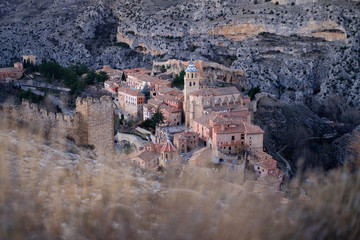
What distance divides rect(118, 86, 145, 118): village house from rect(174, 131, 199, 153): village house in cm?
992

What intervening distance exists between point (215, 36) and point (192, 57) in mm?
5027

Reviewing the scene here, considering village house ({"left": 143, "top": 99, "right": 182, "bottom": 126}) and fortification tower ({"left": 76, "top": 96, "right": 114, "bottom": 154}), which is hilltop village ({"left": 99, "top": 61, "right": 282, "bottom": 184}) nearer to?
village house ({"left": 143, "top": 99, "right": 182, "bottom": 126})

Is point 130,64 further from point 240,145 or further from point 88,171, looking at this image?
point 88,171

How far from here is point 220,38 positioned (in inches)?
1908

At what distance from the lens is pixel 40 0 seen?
68438 millimetres

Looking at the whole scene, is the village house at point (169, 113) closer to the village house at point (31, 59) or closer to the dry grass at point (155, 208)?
the dry grass at point (155, 208)

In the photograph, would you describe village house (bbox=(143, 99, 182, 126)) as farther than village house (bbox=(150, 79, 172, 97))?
No

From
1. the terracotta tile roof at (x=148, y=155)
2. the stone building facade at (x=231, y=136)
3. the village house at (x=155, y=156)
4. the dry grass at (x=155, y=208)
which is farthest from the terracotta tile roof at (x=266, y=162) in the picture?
the dry grass at (x=155, y=208)

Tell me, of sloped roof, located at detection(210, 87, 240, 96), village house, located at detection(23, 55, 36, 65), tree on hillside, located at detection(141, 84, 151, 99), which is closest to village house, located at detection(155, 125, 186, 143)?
sloped roof, located at detection(210, 87, 240, 96)

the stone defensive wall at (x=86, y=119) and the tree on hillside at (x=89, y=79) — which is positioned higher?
the stone defensive wall at (x=86, y=119)

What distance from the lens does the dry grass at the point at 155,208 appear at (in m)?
3.74

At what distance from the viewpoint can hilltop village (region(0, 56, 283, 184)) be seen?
1145 centimetres

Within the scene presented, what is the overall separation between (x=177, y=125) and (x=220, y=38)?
77.9 feet

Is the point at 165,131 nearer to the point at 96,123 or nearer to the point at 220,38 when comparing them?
the point at 96,123
